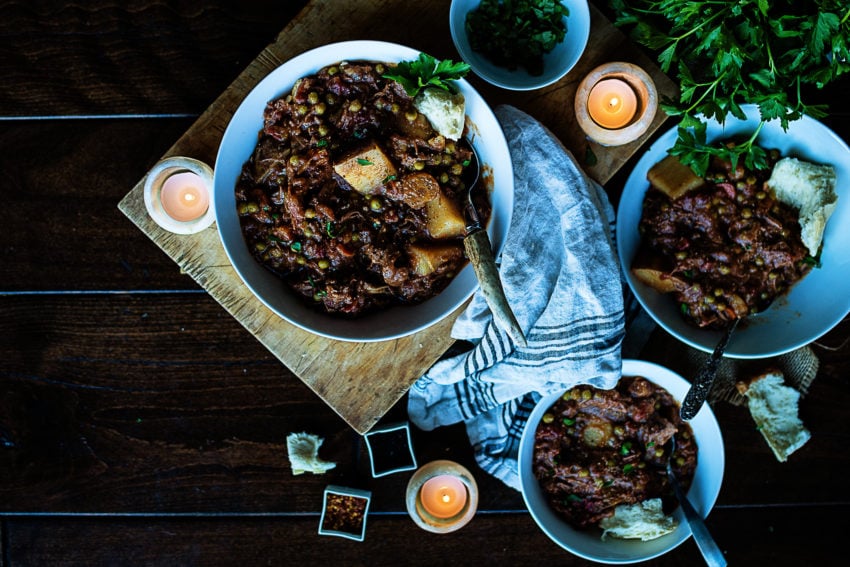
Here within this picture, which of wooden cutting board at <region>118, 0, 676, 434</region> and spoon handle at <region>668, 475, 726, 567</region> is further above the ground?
wooden cutting board at <region>118, 0, 676, 434</region>

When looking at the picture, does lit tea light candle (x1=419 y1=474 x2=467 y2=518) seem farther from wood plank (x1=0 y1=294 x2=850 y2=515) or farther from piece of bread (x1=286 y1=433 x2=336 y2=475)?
piece of bread (x1=286 y1=433 x2=336 y2=475)

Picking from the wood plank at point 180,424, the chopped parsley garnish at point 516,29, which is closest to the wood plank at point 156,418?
the wood plank at point 180,424

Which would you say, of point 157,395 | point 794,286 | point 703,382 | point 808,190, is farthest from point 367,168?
point 794,286

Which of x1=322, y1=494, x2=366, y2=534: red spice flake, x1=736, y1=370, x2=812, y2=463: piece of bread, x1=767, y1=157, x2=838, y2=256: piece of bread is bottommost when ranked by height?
x1=322, y1=494, x2=366, y2=534: red spice flake

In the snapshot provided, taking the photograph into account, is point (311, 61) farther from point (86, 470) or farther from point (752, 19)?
point (86, 470)

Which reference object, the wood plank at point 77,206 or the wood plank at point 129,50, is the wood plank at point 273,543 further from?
the wood plank at point 129,50

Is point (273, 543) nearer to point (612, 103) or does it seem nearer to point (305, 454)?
point (305, 454)

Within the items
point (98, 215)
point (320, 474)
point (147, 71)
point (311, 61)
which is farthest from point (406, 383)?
point (147, 71)

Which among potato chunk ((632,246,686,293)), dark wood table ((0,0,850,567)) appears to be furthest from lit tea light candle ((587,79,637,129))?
potato chunk ((632,246,686,293))
